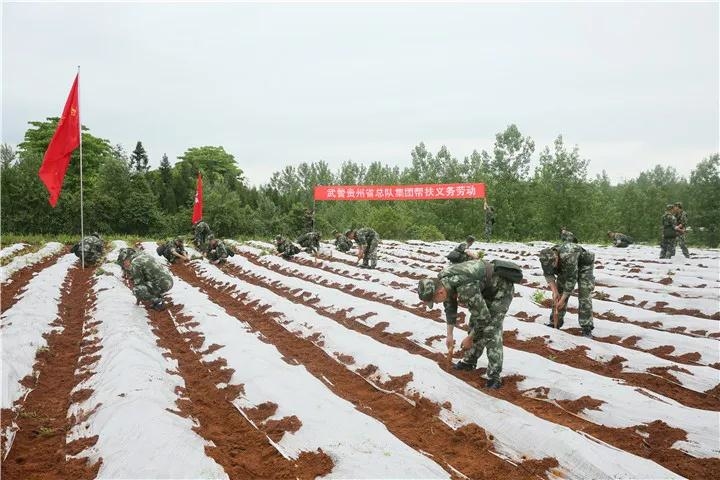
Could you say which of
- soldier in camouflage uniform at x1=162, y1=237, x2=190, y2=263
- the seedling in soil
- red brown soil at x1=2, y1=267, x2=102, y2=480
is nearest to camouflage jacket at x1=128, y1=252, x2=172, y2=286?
red brown soil at x1=2, y1=267, x2=102, y2=480

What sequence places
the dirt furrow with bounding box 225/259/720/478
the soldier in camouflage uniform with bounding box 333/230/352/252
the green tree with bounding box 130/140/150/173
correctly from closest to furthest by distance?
the dirt furrow with bounding box 225/259/720/478, the soldier in camouflage uniform with bounding box 333/230/352/252, the green tree with bounding box 130/140/150/173

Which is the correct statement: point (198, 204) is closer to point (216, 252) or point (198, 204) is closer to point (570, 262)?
point (216, 252)

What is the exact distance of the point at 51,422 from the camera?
4.79m

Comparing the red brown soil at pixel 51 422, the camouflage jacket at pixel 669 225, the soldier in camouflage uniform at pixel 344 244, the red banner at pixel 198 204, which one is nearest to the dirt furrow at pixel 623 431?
the red brown soil at pixel 51 422

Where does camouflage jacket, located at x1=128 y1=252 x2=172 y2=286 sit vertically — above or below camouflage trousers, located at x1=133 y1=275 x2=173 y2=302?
above

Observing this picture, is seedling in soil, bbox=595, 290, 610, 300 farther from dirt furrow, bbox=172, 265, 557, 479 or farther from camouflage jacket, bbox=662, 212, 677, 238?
dirt furrow, bbox=172, 265, 557, 479

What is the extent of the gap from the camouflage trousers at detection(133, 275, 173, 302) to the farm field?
0.87 feet

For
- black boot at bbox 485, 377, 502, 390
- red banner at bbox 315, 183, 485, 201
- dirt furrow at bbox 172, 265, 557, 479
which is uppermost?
red banner at bbox 315, 183, 485, 201

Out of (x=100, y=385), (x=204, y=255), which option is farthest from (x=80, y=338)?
(x=204, y=255)

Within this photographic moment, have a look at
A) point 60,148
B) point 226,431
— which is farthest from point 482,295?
point 60,148

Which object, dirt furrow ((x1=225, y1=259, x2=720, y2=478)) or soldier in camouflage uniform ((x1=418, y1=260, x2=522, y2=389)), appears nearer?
dirt furrow ((x1=225, y1=259, x2=720, y2=478))

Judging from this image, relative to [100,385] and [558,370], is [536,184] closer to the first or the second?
[558,370]

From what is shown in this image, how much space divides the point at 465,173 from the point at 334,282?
27.2m

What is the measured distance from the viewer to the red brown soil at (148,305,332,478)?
375cm
